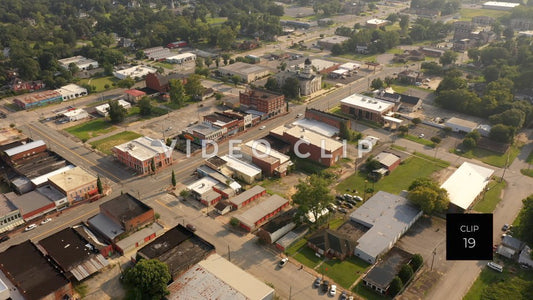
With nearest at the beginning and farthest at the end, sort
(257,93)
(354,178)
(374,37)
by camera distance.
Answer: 1. (354,178)
2. (257,93)
3. (374,37)

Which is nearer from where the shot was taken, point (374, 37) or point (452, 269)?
point (452, 269)

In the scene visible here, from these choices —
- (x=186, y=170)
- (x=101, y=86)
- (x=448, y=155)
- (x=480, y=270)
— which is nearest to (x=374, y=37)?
(x=448, y=155)

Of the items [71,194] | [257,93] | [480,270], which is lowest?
[480,270]

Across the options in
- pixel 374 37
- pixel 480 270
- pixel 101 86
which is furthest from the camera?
pixel 374 37

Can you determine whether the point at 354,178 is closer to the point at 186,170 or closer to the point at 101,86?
the point at 186,170

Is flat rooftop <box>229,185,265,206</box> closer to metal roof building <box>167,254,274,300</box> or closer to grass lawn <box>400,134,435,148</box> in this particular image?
metal roof building <box>167,254,274,300</box>

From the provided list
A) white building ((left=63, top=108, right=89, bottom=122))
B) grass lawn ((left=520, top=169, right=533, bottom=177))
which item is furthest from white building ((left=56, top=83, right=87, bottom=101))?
grass lawn ((left=520, top=169, right=533, bottom=177))

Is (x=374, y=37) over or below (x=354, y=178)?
over
